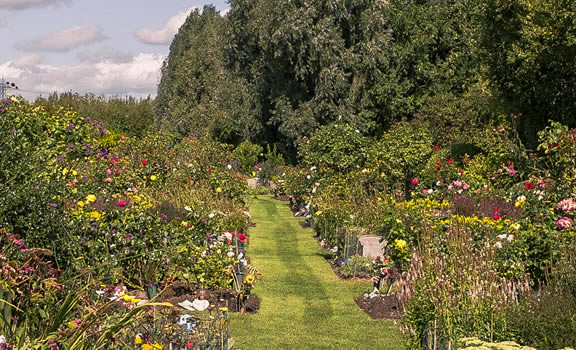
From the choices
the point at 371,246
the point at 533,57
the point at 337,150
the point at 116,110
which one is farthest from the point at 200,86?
the point at 371,246

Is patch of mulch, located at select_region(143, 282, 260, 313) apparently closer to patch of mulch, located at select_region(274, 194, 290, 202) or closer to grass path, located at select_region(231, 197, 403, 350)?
grass path, located at select_region(231, 197, 403, 350)

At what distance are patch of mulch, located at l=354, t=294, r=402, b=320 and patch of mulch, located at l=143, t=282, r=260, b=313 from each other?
57.6 inches

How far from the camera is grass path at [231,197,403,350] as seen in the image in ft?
25.7

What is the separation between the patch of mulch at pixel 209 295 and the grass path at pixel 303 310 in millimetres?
295

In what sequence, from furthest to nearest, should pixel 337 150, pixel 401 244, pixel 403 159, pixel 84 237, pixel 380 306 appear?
pixel 337 150
pixel 403 159
pixel 380 306
pixel 401 244
pixel 84 237

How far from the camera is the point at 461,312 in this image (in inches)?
243

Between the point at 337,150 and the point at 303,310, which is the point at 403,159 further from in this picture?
the point at 303,310

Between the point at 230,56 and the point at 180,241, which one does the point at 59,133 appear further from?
the point at 230,56

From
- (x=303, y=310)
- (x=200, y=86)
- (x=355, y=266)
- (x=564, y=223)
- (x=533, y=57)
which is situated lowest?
(x=303, y=310)

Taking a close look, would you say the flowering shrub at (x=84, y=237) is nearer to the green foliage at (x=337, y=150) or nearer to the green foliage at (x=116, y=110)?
the green foliage at (x=337, y=150)

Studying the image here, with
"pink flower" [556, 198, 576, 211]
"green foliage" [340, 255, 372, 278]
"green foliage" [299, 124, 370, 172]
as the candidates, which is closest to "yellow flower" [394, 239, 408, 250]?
"pink flower" [556, 198, 576, 211]

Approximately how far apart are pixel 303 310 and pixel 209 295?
4.23ft

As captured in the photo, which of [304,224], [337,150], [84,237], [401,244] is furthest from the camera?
[337,150]

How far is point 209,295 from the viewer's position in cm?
920
